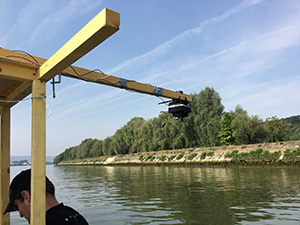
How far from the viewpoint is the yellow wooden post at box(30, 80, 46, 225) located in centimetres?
278

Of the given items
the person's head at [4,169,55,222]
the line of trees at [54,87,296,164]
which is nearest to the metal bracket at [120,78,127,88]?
Result: the person's head at [4,169,55,222]

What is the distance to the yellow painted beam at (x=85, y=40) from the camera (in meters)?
2.19

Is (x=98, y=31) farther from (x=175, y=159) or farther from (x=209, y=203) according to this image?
(x=175, y=159)

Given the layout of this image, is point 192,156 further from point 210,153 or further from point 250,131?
point 250,131

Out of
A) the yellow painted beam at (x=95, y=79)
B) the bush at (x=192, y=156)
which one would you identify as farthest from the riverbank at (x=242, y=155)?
the yellow painted beam at (x=95, y=79)

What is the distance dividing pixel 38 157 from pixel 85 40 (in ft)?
4.89

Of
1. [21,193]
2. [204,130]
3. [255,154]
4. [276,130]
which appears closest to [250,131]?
[276,130]

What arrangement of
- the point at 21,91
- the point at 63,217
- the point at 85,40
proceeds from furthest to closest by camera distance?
the point at 21,91 < the point at 63,217 < the point at 85,40

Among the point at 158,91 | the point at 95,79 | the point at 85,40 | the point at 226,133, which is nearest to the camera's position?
the point at 85,40

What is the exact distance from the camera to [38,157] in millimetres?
2879

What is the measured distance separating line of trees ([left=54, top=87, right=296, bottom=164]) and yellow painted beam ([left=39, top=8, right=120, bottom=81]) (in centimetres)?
2864

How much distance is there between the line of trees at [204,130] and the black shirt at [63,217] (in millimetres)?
28623

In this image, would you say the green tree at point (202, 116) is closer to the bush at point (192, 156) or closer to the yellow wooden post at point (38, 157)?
the bush at point (192, 156)

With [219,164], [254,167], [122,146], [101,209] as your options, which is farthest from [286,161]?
[122,146]
